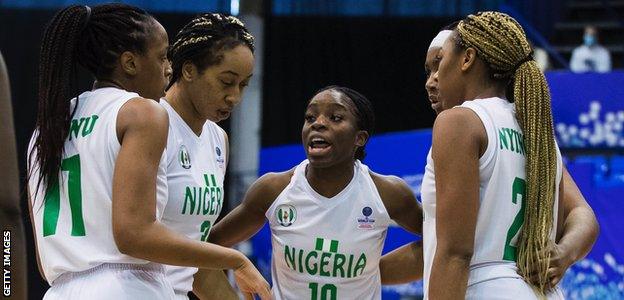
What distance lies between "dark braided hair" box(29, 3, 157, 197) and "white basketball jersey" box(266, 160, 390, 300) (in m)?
1.09

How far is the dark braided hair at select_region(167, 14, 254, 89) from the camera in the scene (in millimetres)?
3357

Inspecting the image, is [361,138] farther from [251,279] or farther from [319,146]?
[251,279]

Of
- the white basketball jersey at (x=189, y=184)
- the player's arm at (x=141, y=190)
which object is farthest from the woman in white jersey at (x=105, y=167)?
the white basketball jersey at (x=189, y=184)

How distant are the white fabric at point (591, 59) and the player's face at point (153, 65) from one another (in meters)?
8.71

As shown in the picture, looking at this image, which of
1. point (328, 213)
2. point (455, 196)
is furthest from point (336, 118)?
point (455, 196)

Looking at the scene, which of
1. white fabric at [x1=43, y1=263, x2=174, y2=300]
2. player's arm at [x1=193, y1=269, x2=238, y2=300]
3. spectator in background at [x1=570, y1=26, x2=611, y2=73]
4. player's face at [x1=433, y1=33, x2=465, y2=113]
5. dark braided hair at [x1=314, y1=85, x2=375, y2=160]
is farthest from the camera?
spectator in background at [x1=570, y1=26, x2=611, y2=73]

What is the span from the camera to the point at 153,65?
2850 millimetres

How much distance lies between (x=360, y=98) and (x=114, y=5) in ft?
4.10

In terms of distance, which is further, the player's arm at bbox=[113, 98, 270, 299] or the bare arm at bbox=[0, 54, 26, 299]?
the player's arm at bbox=[113, 98, 270, 299]

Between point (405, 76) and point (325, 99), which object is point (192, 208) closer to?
point (325, 99)

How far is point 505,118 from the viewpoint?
111 inches

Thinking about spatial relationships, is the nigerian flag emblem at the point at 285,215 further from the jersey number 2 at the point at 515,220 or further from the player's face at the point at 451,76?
the jersey number 2 at the point at 515,220

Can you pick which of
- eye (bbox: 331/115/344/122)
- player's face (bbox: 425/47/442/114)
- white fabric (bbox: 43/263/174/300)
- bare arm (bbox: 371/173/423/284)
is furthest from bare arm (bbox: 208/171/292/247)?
white fabric (bbox: 43/263/174/300)

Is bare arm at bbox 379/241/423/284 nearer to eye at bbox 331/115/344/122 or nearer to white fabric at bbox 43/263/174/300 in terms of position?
eye at bbox 331/115/344/122
